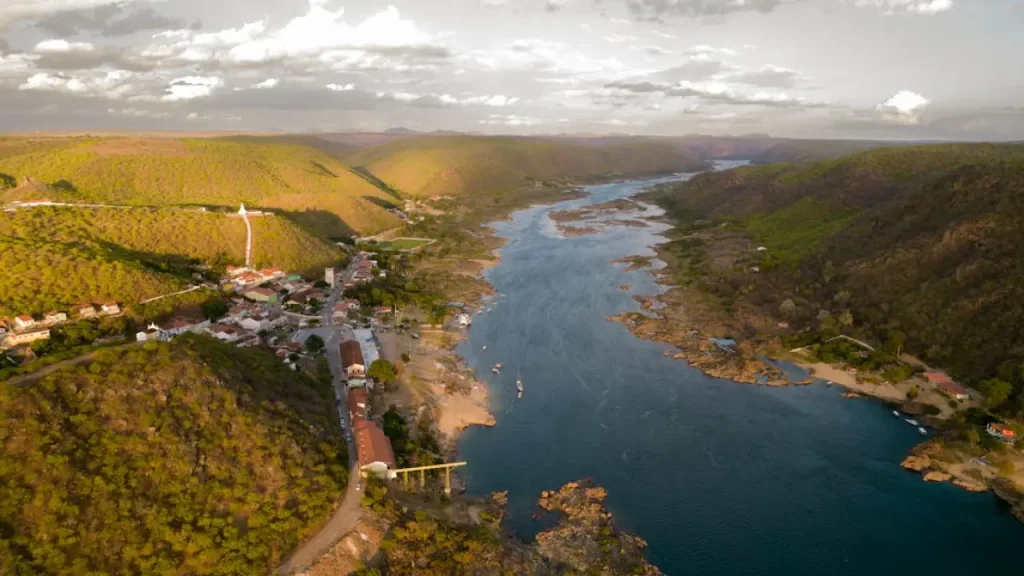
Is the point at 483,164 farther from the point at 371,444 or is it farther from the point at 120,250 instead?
the point at 371,444

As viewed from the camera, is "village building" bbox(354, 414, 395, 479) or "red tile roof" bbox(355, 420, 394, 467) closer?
"village building" bbox(354, 414, 395, 479)

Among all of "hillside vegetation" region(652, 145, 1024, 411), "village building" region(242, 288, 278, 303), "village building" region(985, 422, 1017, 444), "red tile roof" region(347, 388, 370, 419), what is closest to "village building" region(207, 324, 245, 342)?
"village building" region(242, 288, 278, 303)

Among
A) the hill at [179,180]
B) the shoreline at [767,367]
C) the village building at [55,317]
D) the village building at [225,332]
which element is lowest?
the shoreline at [767,367]

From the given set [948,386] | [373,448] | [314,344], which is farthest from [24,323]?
[948,386]

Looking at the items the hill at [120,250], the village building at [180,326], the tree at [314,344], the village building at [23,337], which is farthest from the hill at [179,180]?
the tree at [314,344]

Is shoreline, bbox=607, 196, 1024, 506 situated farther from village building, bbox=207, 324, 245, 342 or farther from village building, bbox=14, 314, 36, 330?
village building, bbox=14, 314, 36, 330

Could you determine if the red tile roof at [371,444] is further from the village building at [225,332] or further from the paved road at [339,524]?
the village building at [225,332]
